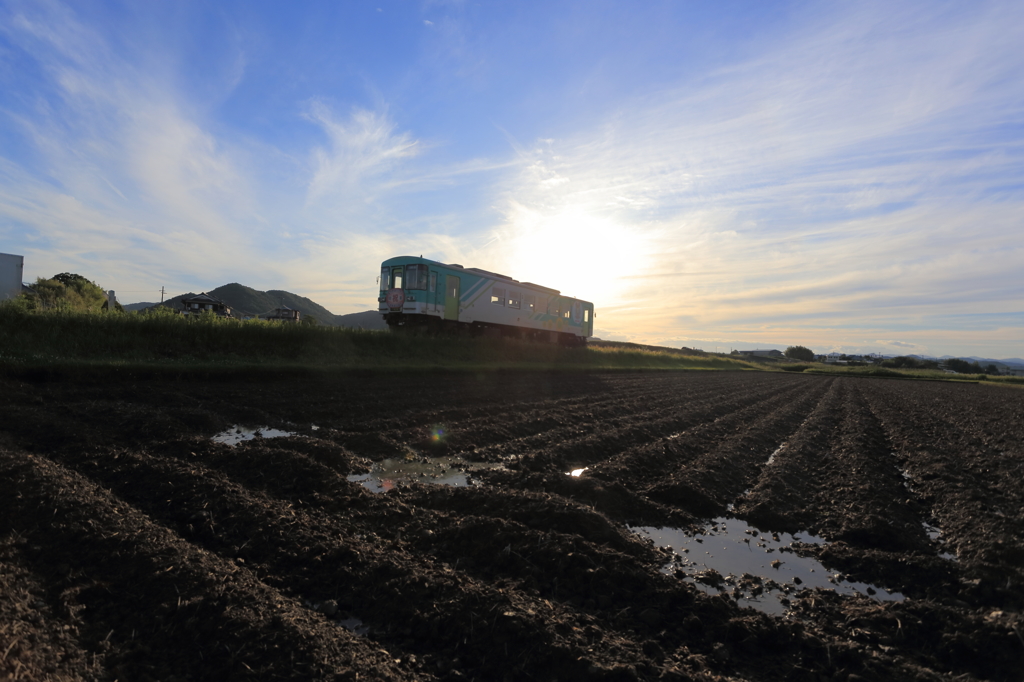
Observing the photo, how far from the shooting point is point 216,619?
9.44ft

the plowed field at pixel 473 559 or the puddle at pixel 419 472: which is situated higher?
the plowed field at pixel 473 559

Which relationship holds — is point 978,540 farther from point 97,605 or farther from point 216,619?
point 97,605

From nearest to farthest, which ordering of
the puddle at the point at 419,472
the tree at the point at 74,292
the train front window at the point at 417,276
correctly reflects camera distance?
the puddle at the point at 419,472, the train front window at the point at 417,276, the tree at the point at 74,292

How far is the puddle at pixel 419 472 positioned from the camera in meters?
6.05

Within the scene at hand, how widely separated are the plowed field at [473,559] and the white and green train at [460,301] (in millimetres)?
14399

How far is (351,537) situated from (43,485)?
2.92 m

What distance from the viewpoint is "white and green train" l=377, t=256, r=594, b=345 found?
22.4 metres

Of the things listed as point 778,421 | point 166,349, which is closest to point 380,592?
point 778,421

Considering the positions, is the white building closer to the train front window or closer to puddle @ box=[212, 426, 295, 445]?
the train front window

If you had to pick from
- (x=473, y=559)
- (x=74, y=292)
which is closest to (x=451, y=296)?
(x=473, y=559)

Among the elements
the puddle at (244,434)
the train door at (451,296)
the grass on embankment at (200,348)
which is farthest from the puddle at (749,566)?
the train door at (451,296)

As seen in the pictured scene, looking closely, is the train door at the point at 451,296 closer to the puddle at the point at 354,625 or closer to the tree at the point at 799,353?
the puddle at the point at 354,625

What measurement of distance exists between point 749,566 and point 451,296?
20152 millimetres

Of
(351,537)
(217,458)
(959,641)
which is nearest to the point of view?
(959,641)
